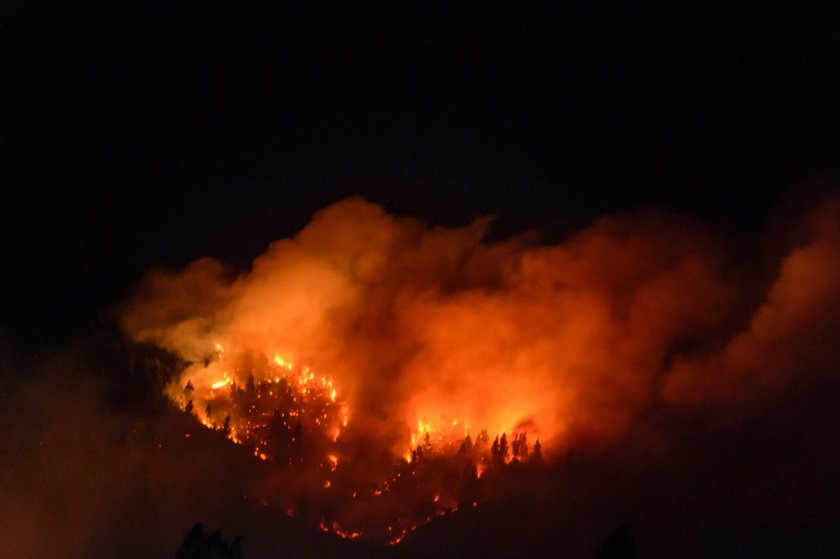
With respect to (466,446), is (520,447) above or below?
below

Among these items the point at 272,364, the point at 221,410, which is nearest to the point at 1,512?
the point at 221,410

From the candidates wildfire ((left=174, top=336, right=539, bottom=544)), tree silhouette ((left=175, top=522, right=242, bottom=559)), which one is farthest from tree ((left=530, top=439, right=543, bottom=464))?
tree silhouette ((left=175, top=522, right=242, bottom=559))

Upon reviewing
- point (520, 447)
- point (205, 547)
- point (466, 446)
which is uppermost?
point (466, 446)

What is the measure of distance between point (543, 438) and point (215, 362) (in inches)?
254

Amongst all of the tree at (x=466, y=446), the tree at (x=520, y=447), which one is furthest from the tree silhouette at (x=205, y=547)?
the tree at (x=520, y=447)

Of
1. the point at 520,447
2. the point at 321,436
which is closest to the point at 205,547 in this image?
the point at 321,436

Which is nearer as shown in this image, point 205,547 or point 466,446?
point 205,547

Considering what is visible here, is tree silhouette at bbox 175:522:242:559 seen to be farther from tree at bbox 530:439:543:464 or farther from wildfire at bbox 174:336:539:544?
tree at bbox 530:439:543:464

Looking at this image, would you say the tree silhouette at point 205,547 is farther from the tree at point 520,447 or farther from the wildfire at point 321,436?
the tree at point 520,447

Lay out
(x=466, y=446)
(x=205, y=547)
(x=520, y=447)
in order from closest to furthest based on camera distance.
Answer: (x=205, y=547) < (x=520, y=447) < (x=466, y=446)

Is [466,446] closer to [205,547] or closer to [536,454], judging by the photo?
[536,454]

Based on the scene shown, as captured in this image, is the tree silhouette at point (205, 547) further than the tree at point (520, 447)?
No

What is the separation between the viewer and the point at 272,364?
59.8 feet

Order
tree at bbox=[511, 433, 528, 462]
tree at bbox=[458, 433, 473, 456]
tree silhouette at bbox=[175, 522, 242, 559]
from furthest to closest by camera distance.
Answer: tree at bbox=[458, 433, 473, 456] → tree at bbox=[511, 433, 528, 462] → tree silhouette at bbox=[175, 522, 242, 559]
